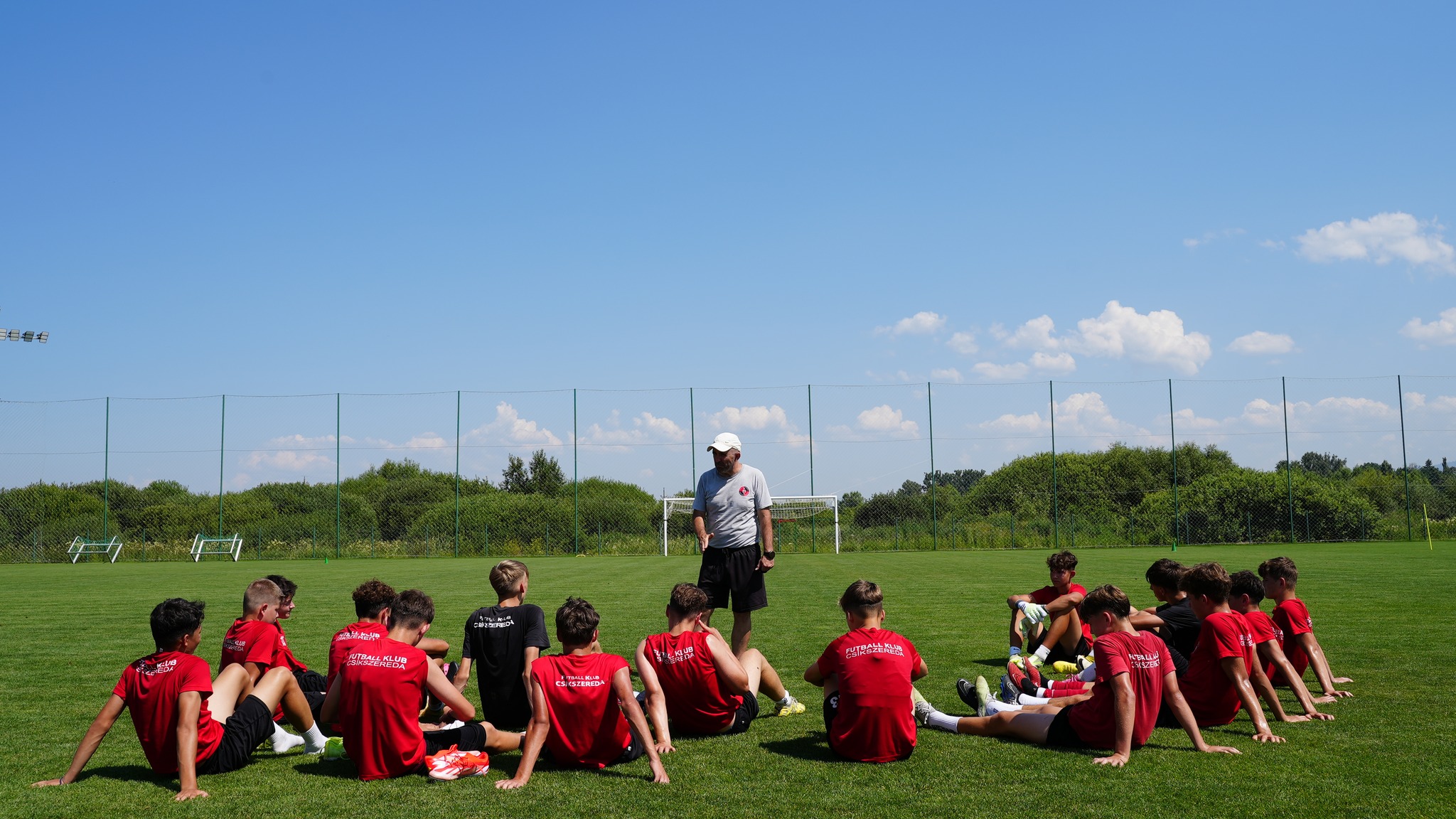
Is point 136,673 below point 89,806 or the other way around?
the other way around

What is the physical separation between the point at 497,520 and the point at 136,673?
34.9 m

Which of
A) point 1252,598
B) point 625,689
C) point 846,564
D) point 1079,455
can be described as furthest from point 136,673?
point 1079,455

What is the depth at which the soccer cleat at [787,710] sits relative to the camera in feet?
22.5

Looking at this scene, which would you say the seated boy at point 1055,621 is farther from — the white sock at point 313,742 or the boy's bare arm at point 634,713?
the white sock at point 313,742

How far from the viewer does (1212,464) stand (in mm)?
40625

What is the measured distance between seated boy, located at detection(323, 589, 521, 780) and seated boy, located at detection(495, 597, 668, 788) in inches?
14.9

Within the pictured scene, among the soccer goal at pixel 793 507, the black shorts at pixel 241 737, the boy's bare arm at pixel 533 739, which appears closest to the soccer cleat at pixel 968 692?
the boy's bare arm at pixel 533 739

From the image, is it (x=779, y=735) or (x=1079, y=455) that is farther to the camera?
(x=1079, y=455)

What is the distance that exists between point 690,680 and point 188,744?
2696mm

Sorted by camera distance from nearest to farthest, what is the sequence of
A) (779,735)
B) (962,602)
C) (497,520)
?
(779,735) < (962,602) < (497,520)

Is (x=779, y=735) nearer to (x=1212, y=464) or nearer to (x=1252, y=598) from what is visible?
(x=1252, y=598)

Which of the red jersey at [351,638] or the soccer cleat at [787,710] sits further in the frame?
the soccer cleat at [787,710]

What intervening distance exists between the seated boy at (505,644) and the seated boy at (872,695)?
1862 mm

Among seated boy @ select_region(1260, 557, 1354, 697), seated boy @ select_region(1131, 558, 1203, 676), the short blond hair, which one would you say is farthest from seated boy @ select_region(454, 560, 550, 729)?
seated boy @ select_region(1260, 557, 1354, 697)
